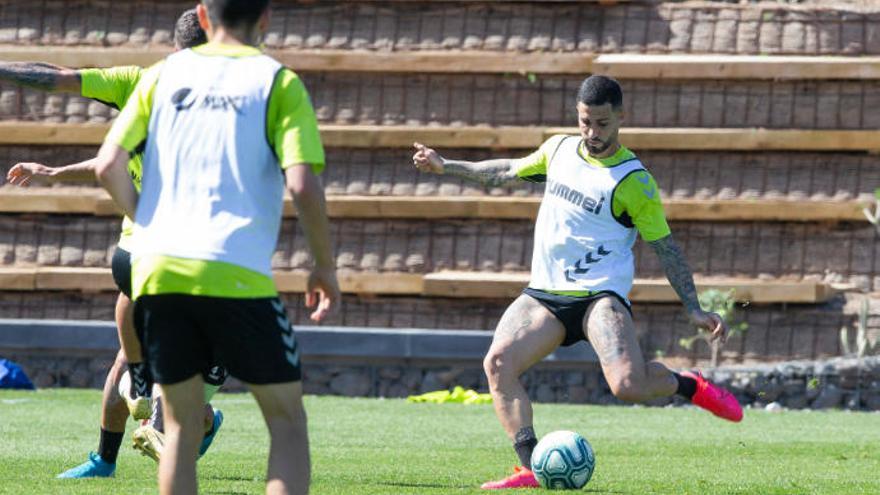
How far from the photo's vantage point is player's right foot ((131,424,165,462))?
30.7 ft

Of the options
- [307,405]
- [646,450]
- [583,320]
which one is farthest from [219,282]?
[307,405]

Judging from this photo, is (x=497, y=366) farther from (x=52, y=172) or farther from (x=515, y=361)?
(x=52, y=172)

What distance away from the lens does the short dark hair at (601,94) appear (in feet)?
33.2

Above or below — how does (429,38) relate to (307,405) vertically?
above

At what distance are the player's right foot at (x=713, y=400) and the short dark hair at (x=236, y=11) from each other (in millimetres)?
5207

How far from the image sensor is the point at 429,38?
27.1 metres

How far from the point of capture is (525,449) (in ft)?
32.9

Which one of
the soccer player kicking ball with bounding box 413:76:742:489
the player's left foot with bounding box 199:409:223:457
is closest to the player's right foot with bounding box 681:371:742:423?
the soccer player kicking ball with bounding box 413:76:742:489

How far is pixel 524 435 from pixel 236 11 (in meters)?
Answer: 4.44

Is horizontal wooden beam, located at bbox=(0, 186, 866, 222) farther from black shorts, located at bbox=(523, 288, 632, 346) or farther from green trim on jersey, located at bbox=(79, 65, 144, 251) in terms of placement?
green trim on jersey, located at bbox=(79, 65, 144, 251)

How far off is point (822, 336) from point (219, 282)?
20.6 m

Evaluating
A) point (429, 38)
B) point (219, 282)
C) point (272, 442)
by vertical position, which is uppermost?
point (429, 38)

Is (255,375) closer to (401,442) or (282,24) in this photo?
(401,442)

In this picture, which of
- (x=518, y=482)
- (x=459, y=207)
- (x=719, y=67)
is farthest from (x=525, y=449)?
(x=719, y=67)
